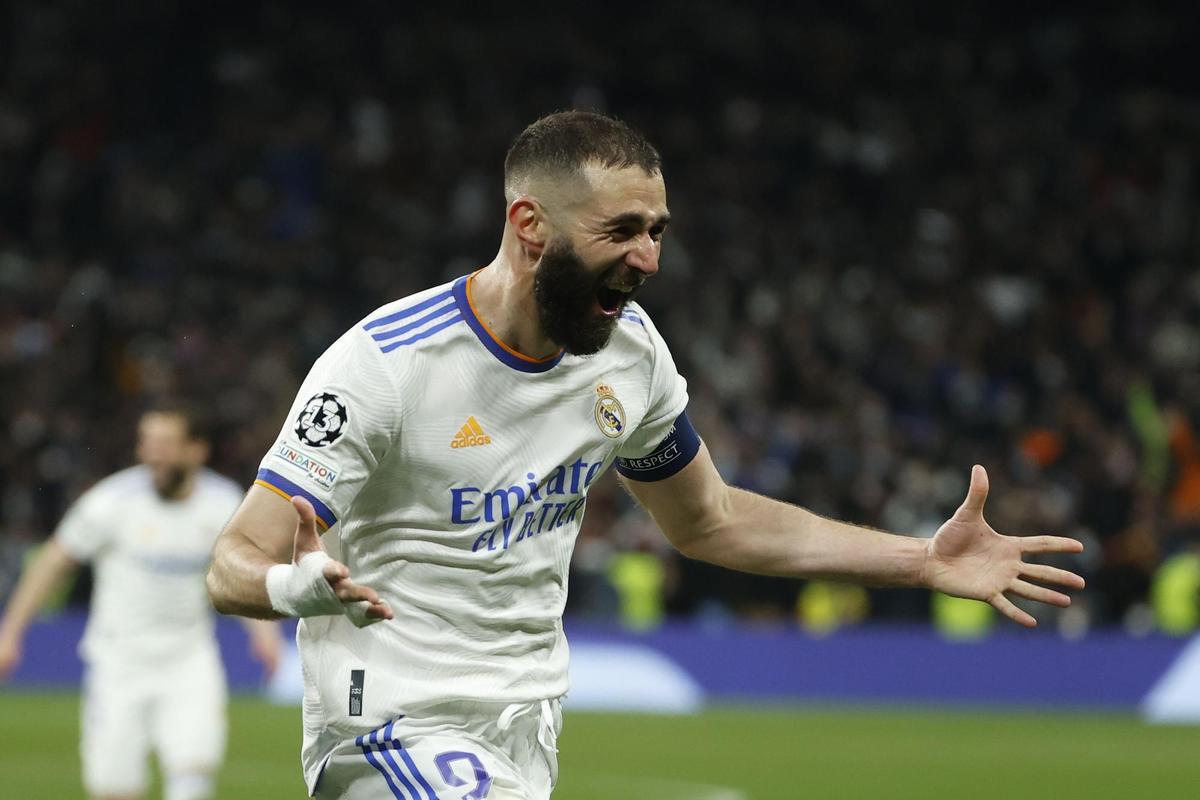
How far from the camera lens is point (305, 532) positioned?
3.73 metres

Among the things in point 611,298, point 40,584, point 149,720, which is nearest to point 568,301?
point 611,298

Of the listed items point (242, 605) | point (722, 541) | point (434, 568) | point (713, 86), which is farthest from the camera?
point (713, 86)

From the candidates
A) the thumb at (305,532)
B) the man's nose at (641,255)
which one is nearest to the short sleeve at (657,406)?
the man's nose at (641,255)

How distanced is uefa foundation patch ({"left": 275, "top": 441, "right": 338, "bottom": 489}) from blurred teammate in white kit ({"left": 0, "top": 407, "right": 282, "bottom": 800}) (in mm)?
5595

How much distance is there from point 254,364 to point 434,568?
1655 cm

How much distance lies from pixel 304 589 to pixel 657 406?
1.43 metres

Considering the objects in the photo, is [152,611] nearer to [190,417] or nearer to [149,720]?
[149,720]

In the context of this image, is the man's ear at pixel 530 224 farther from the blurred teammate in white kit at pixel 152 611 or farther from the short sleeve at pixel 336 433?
the blurred teammate in white kit at pixel 152 611

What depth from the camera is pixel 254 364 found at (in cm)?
2047

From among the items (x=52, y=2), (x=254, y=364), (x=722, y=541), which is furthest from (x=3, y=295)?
(x=722, y=541)

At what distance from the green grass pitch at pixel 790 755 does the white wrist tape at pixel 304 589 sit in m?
8.87

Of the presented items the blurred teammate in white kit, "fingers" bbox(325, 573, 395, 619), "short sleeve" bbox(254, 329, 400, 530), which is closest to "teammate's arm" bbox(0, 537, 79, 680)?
the blurred teammate in white kit

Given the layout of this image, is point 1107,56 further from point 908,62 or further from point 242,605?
point 242,605

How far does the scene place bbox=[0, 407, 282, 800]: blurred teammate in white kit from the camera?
9375 mm
